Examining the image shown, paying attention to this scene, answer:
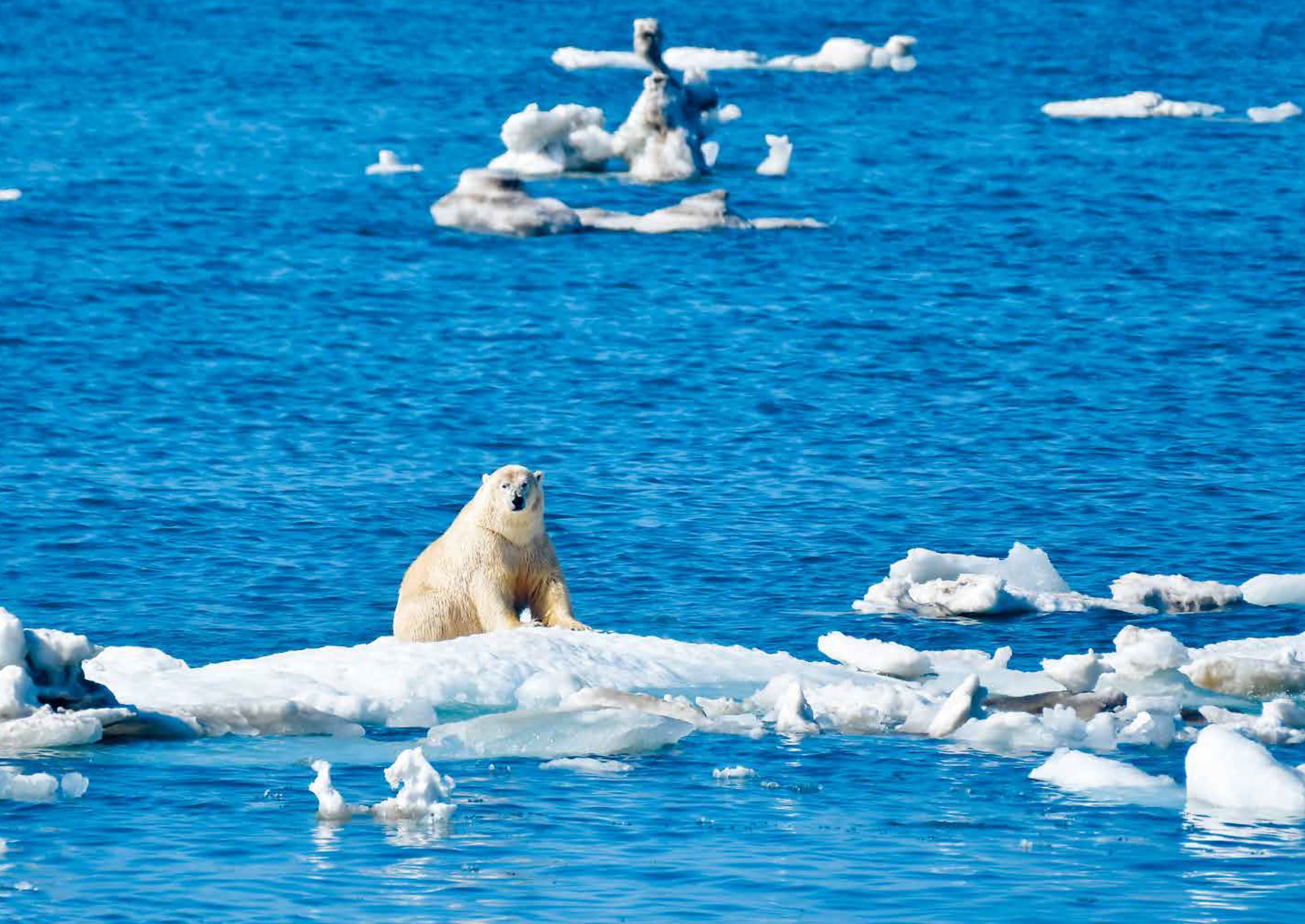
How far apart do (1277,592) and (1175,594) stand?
93 cm

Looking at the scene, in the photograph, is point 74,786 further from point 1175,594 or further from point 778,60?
point 778,60

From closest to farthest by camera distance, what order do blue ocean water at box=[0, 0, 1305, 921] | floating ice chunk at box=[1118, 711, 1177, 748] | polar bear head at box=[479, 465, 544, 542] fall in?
blue ocean water at box=[0, 0, 1305, 921] → floating ice chunk at box=[1118, 711, 1177, 748] → polar bear head at box=[479, 465, 544, 542]

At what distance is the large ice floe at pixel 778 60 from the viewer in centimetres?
6494

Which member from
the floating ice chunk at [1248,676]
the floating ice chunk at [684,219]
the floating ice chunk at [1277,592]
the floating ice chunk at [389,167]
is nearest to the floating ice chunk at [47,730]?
the floating ice chunk at [1248,676]

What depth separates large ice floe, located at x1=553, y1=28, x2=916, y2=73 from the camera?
64.9 m

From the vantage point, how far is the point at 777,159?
4891cm

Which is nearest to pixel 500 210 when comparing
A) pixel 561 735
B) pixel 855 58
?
pixel 855 58

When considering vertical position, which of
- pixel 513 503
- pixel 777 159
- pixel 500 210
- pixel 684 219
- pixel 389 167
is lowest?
pixel 513 503

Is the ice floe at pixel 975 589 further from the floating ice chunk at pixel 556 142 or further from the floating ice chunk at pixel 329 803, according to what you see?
the floating ice chunk at pixel 556 142

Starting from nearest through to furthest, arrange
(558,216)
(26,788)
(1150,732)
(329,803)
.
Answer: (329,803) < (26,788) < (1150,732) < (558,216)

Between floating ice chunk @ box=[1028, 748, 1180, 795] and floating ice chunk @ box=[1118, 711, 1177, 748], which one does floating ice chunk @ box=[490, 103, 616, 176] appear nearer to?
floating ice chunk @ box=[1118, 711, 1177, 748]

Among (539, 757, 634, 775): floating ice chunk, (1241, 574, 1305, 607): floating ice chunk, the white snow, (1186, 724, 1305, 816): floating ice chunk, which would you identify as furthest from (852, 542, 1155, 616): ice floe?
the white snow

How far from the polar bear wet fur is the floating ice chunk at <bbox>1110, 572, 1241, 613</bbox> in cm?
533

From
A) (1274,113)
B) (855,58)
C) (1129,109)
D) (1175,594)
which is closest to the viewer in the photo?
(1175,594)
